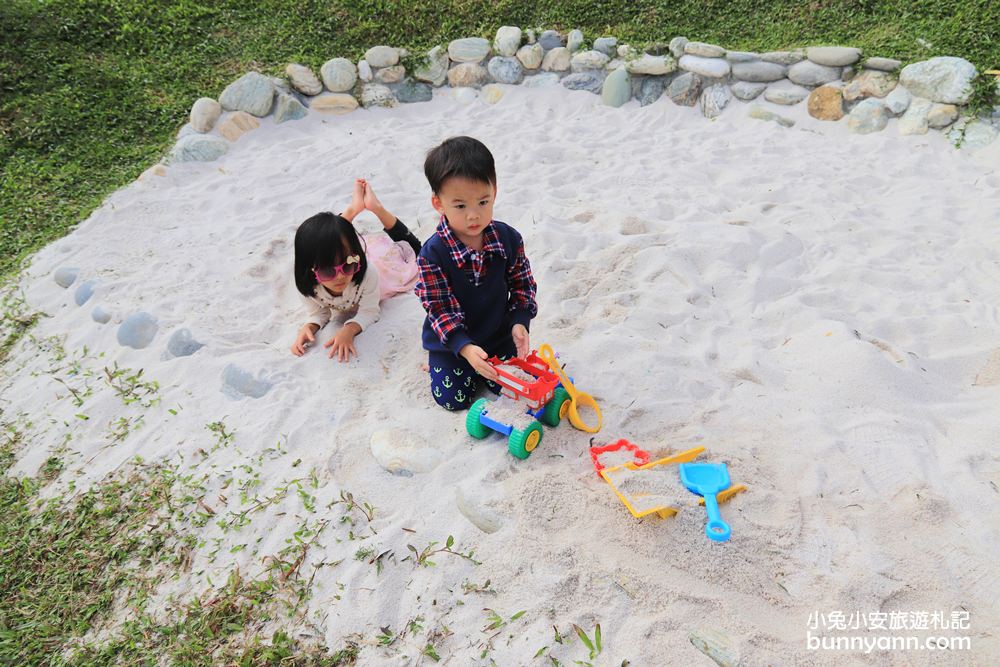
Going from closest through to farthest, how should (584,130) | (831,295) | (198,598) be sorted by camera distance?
(198,598) → (831,295) → (584,130)

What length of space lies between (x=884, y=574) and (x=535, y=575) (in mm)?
1128

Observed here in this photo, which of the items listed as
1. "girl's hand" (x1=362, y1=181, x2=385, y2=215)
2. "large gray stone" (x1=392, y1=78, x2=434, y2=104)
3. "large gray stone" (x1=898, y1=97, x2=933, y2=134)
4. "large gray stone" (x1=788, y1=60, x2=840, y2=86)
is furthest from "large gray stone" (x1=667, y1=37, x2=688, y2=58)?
"girl's hand" (x1=362, y1=181, x2=385, y2=215)

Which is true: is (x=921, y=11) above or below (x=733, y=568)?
above

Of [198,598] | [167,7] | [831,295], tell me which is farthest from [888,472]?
[167,7]

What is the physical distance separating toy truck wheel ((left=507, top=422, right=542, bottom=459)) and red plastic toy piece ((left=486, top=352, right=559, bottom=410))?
12 cm

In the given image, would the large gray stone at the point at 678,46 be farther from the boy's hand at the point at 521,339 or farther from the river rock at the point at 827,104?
the boy's hand at the point at 521,339

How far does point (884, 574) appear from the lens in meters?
1.99

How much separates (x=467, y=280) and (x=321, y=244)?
2.79 feet

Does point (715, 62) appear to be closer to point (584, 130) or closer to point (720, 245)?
point (584, 130)

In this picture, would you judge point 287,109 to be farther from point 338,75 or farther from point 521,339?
point 521,339

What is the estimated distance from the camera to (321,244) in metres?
3.05

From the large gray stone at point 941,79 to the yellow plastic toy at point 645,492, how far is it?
175 inches

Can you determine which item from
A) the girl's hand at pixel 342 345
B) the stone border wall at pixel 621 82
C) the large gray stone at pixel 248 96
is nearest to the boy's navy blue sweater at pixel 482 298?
the girl's hand at pixel 342 345

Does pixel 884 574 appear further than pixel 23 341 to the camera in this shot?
No
